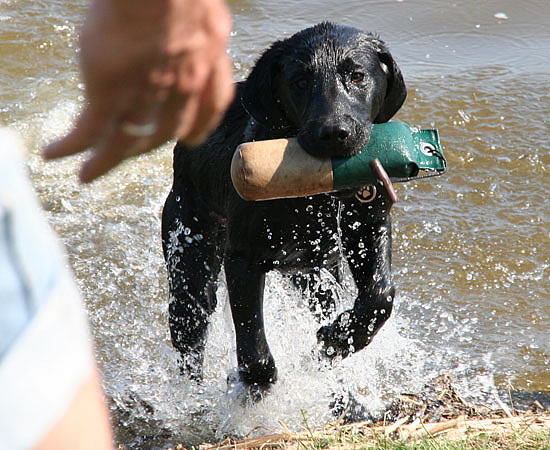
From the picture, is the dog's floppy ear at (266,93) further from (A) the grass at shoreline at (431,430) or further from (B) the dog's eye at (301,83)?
(A) the grass at shoreline at (431,430)

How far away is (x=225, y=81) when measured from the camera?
3.74ft

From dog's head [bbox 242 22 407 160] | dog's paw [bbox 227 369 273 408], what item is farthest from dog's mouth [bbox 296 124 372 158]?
dog's paw [bbox 227 369 273 408]

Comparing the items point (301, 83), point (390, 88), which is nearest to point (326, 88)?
point (301, 83)

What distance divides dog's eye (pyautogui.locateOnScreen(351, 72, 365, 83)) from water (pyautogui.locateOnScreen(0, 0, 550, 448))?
4.08ft

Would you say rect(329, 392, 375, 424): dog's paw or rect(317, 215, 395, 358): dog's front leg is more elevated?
rect(317, 215, 395, 358): dog's front leg

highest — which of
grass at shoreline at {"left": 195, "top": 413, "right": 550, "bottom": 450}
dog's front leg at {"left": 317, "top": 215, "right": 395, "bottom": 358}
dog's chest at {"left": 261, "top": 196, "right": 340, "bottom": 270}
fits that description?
dog's chest at {"left": 261, "top": 196, "right": 340, "bottom": 270}

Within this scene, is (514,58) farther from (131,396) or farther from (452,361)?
(131,396)

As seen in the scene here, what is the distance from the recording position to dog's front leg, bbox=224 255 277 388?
345cm

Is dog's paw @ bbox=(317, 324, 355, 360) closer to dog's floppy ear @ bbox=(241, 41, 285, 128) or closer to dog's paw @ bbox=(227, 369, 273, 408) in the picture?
dog's paw @ bbox=(227, 369, 273, 408)

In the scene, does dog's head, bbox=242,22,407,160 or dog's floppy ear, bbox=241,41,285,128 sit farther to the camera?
dog's floppy ear, bbox=241,41,285,128

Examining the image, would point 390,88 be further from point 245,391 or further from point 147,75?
point 147,75

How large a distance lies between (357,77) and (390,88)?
0.95 ft

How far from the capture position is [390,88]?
350 cm

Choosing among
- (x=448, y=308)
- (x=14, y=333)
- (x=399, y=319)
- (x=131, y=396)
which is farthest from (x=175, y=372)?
(x=14, y=333)
